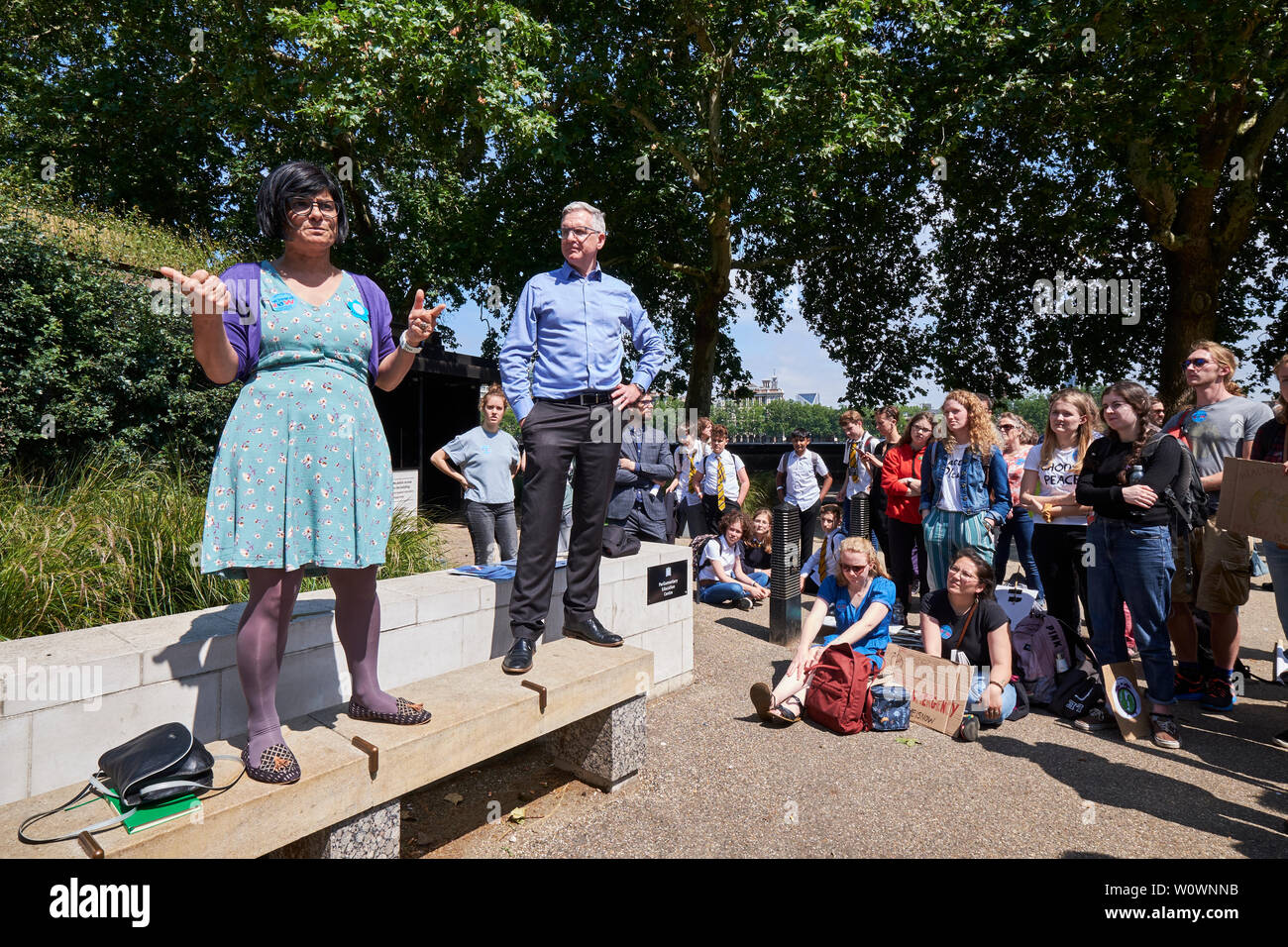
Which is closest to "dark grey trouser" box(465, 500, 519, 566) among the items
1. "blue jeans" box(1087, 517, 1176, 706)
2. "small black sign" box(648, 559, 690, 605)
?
"small black sign" box(648, 559, 690, 605)

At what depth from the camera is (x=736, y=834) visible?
3215 mm

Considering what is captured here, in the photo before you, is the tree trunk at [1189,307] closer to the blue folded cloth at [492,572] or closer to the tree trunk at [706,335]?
the tree trunk at [706,335]

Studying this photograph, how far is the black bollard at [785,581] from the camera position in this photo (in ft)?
20.3

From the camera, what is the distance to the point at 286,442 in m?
2.41

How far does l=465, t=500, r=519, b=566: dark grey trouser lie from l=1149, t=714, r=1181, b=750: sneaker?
14.8ft

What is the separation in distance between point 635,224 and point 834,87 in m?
5.68

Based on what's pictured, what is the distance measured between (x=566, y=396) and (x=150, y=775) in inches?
90.5

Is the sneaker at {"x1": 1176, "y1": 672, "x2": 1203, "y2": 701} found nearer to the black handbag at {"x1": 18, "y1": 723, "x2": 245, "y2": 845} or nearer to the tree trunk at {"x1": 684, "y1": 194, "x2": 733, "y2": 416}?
the black handbag at {"x1": 18, "y1": 723, "x2": 245, "y2": 845}

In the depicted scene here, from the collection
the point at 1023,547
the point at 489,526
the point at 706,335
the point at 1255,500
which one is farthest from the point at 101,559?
the point at 706,335

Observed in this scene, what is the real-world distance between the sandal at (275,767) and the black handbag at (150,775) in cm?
7

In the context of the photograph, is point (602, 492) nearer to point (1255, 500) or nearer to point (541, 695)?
point (541, 695)

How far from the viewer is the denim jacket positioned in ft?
18.3

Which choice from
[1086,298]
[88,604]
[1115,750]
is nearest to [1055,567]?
[1115,750]

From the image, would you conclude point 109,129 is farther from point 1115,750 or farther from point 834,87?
point 1115,750
